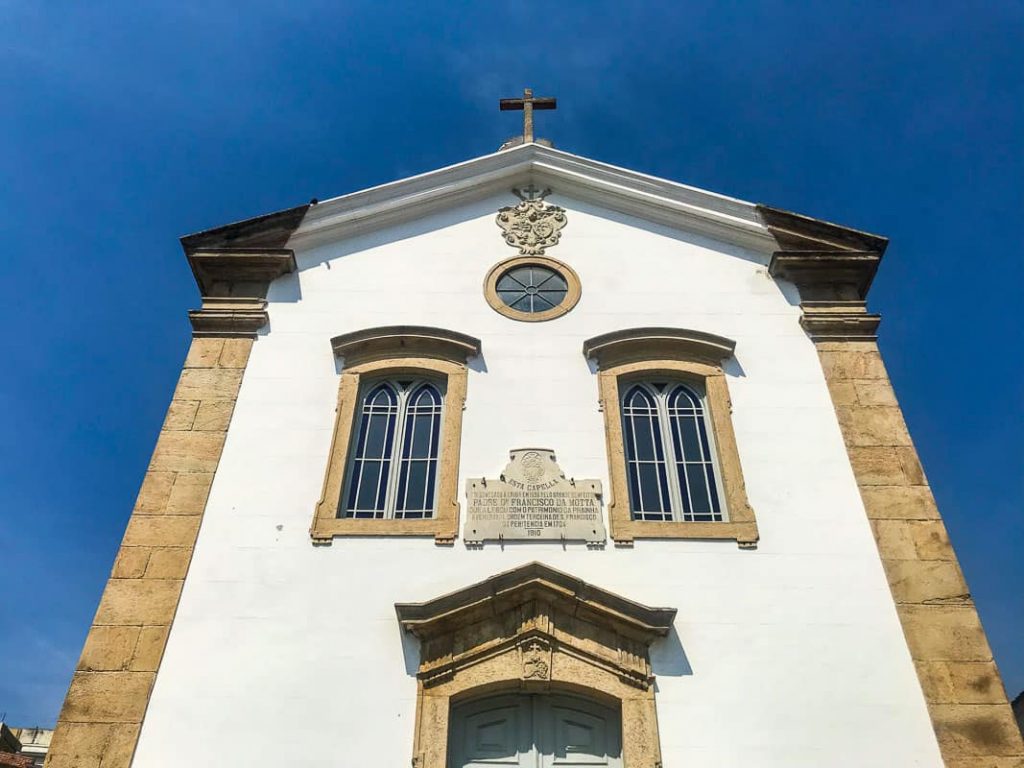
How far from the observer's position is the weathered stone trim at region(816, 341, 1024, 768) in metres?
6.73

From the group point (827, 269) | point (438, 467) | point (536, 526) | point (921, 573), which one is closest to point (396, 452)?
point (438, 467)

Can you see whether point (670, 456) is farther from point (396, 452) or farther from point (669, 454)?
point (396, 452)

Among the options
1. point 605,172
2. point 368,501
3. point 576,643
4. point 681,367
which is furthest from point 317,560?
point 605,172

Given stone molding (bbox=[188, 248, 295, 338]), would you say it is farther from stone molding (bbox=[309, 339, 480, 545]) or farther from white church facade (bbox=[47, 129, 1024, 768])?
stone molding (bbox=[309, 339, 480, 545])

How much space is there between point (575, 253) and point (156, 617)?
662 cm

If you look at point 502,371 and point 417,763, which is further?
point 502,371

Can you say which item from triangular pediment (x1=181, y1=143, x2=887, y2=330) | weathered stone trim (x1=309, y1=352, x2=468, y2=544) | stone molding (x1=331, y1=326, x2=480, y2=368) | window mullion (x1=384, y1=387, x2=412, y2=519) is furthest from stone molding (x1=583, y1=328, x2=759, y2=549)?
window mullion (x1=384, y1=387, x2=412, y2=519)

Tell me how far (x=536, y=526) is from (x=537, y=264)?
4.01 meters

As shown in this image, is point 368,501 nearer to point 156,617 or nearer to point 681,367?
point 156,617

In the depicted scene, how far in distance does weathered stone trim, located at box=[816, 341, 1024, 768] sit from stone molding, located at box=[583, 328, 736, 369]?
1.28m

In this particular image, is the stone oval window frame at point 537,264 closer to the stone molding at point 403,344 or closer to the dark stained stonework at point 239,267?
the stone molding at point 403,344

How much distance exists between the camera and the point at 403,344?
9.48 metres

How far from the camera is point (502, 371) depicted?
924 centimetres

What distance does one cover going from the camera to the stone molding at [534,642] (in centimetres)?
701
